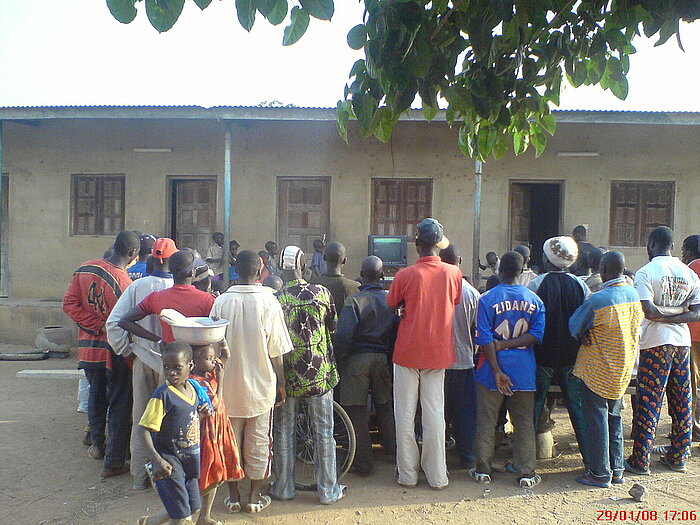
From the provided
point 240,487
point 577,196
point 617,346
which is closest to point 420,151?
point 577,196

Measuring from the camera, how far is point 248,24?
175 centimetres

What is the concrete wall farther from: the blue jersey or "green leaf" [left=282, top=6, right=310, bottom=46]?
"green leaf" [left=282, top=6, right=310, bottom=46]

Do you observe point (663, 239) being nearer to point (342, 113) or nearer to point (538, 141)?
point (538, 141)

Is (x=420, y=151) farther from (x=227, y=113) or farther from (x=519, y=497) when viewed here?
(x=519, y=497)

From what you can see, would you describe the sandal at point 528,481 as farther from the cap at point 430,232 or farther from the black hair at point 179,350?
the black hair at point 179,350

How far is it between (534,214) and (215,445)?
12.1 metres

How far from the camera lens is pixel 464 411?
4.77 meters

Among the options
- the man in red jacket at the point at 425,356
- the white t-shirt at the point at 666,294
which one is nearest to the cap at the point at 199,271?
the man in red jacket at the point at 425,356

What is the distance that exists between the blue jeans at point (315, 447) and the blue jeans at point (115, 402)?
4.14ft

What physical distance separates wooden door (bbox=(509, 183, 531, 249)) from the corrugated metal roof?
188 centimetres

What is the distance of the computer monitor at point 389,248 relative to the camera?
997 cm

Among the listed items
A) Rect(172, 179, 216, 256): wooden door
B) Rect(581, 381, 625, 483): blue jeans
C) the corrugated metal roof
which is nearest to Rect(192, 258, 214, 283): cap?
Rect(581, 381, 625, 483): blue jeans

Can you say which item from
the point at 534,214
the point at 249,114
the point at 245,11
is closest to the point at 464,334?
the point at 245,11

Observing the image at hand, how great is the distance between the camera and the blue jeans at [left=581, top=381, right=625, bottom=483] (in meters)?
4.31
